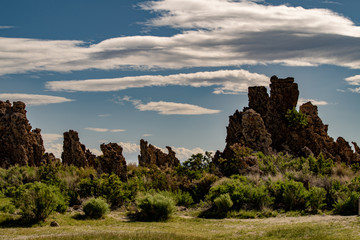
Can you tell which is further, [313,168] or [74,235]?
[313,168]

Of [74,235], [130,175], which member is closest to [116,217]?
[74,235]

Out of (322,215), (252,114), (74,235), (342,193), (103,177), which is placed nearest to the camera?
(74,235)

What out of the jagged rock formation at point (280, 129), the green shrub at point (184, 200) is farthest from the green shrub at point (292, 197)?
the jagged rock formation at point (280, 129)

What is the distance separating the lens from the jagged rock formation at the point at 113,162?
34.6 meters

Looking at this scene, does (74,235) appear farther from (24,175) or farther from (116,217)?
(24,175)

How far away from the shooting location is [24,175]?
37.1 metres

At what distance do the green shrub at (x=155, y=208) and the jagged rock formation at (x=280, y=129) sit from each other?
11.8 m

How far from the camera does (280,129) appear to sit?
4284 cm

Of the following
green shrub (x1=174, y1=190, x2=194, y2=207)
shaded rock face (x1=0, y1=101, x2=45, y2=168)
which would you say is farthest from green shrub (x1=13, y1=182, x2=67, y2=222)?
shaded rock face (x1=0, y1=101, x2=45, y2=168)

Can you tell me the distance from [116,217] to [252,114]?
664 inches

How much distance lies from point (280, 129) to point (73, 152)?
18473mm

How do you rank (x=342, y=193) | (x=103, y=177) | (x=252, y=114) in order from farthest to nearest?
(x=252, y=114), (x=103, y=177), (x=342, y=193)

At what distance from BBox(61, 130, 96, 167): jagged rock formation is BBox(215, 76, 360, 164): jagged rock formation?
1166 cm

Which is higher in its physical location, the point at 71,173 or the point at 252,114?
the point at 252,114
